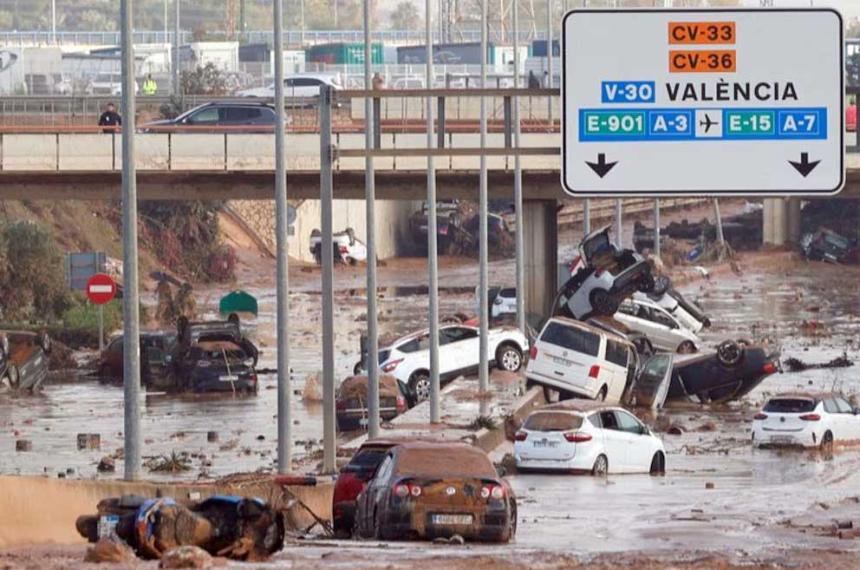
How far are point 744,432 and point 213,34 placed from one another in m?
150

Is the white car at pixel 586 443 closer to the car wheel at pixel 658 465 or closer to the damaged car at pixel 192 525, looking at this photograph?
the car wheel at pixel 658 465

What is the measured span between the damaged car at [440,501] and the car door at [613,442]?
1188 cm

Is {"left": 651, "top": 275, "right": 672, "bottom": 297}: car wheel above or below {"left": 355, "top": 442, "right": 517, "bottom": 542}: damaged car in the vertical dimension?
above

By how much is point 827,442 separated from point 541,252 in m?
19.9

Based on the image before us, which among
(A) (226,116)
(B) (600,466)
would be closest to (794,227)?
(A) (226,116)

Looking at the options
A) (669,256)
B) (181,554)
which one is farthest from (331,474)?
(669,256)

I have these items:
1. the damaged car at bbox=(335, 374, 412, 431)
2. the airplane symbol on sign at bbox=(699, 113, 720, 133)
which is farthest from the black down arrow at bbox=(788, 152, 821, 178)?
the damaged car at bbox=(335, 374, 412, 431)

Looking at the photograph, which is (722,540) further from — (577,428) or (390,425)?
(390,425)

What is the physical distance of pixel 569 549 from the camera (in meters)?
22.4

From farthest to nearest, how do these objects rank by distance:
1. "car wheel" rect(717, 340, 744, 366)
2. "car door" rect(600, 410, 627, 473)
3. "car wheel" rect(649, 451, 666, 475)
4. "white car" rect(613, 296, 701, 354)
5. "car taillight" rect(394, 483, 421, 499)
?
"white car" rect(613, 296, 701, 354) → "car wheel" rect(717, 340, 744, 366) → "car wheel" rect(649, 451, 666, 475) → "car door" rect(600, 410, 627, 473) → "car taillight" rect(394, 483, 421, 499)

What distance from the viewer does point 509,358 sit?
176ft

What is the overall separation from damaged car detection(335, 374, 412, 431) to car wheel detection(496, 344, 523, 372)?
8.53 metres

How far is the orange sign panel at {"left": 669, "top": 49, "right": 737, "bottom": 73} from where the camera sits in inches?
962

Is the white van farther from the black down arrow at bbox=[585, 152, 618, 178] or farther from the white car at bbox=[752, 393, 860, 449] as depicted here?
Result: the black down arrow at bbox=[585, 152, 618, 178]
